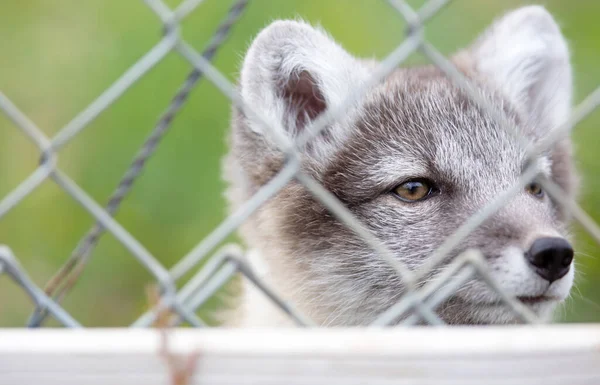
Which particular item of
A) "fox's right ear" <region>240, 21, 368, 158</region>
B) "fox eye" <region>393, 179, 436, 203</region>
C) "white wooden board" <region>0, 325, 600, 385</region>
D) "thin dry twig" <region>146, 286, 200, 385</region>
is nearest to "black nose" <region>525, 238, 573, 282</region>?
"fox eye" <region>393, 179, 436, 203</region>

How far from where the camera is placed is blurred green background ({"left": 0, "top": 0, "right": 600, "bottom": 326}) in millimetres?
4332

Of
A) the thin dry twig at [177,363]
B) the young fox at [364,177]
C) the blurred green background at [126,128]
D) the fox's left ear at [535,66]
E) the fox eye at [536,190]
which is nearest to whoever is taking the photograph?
the thin dry twig at [177,363]

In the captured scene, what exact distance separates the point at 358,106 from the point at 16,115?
1746 mm

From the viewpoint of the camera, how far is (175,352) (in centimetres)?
125

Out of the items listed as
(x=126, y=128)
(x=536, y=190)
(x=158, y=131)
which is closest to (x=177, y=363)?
(x=158, y=131)

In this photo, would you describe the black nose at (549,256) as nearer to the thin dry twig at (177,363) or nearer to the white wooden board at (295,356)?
the white wooden board at (295,356)

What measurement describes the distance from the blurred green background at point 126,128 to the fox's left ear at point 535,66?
112cm

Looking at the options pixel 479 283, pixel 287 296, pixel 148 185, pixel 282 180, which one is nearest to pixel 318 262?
pixel 287 296

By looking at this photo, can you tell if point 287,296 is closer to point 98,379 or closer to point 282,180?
point 282,180

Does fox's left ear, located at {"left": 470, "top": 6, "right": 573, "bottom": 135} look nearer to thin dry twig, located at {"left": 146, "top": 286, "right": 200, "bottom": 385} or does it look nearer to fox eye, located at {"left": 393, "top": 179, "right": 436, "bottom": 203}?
fox eye, located at {"left": 393, "top": 179, "right": 436, "bottom": 203}

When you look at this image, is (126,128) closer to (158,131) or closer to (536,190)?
(536,190)

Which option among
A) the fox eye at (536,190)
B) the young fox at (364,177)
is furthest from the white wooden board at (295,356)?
the fox eye at (536,190)

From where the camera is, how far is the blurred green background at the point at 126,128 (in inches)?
171

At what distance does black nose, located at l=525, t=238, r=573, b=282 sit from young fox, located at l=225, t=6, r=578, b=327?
16 cm
